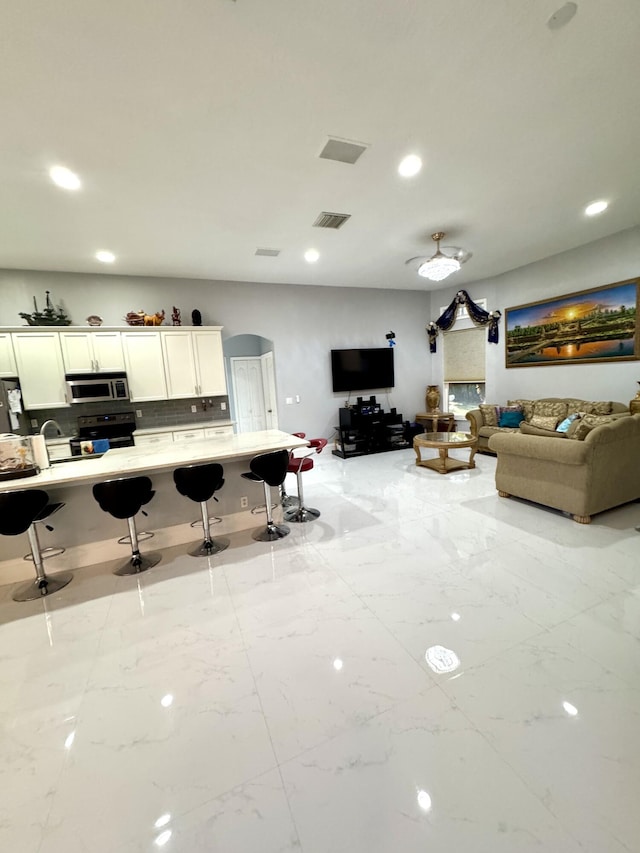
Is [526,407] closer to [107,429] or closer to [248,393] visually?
[248,393]

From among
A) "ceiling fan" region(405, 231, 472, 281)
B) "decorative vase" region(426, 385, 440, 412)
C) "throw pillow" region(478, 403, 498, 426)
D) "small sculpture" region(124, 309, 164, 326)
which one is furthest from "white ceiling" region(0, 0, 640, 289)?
"decorative vase" region(426, 385, 440, 412)

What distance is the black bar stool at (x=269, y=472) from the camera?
2.95 m

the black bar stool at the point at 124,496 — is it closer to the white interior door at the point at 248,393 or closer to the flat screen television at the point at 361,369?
the flat screen television at the point at 361,369

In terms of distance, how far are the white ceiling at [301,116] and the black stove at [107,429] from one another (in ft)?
6.93

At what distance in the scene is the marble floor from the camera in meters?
1.15

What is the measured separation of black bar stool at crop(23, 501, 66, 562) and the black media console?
4.40 meters

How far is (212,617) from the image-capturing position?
2211 mm

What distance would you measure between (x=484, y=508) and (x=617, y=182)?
3433 millimetres

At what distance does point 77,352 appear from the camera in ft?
15.1

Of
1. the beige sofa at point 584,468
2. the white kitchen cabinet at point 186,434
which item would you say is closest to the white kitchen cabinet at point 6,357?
the white kitchen cabinet at point 186,434

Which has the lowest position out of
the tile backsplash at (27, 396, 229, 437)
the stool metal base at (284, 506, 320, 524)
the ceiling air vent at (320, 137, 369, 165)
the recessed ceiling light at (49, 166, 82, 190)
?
the stool metal base at (284, 506, 320, 524)

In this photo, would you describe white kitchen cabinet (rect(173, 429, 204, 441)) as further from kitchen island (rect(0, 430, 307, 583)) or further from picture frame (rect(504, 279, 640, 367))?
picture frame (rect(504, 279, 640, 367))

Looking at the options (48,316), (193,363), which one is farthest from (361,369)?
(48,316)

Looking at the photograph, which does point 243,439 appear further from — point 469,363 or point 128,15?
point 469,363
